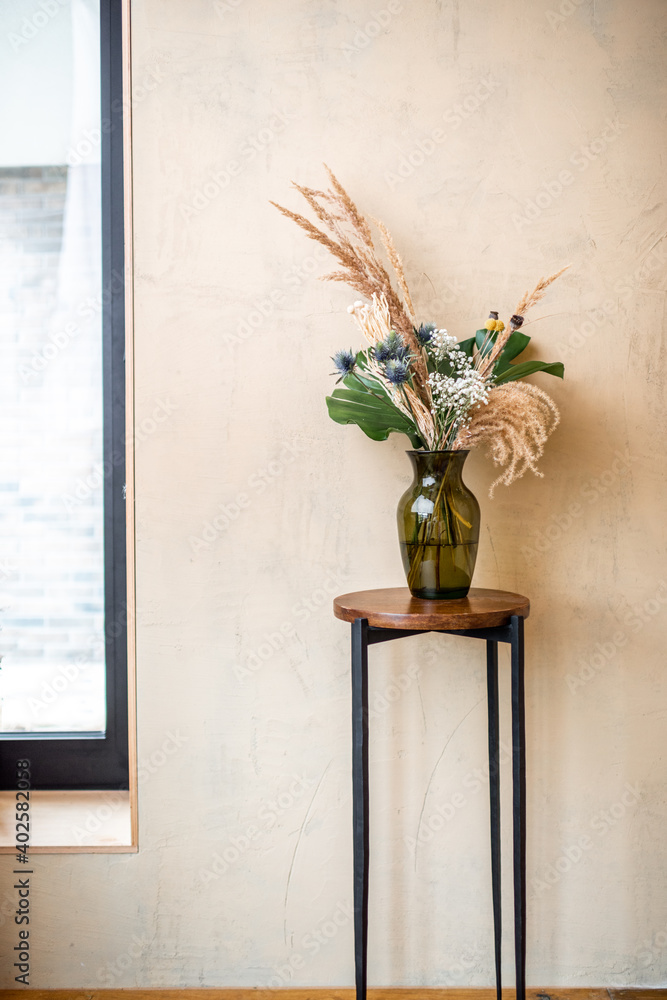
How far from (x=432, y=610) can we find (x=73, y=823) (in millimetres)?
1170

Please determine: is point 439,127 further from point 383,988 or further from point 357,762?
point 383,988

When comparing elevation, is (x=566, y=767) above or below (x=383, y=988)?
above

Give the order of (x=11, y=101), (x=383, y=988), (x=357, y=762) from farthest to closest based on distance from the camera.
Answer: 1. (x=11, y=101)
2. (x=383, y=988)
3. (x=357, y=762)

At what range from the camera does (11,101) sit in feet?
6.22

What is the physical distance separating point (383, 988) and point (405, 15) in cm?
247

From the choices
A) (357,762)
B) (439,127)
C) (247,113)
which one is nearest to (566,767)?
(357,762)

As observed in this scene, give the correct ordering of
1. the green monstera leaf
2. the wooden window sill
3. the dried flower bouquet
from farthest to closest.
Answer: the wooden window sill < the green monstera leaf < the dried flower bouquet

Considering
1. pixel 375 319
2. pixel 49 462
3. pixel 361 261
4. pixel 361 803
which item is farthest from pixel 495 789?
pixel 49 462

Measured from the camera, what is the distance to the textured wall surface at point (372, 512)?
1.73m
